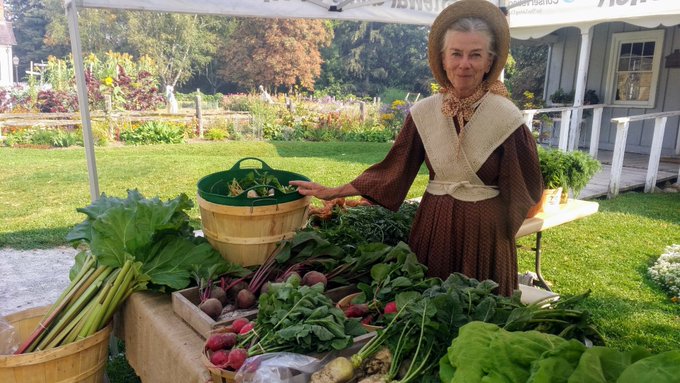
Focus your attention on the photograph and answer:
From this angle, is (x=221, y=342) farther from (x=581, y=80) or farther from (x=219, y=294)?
(x=581, y=80)

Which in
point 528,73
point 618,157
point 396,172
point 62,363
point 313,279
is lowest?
point 62,363

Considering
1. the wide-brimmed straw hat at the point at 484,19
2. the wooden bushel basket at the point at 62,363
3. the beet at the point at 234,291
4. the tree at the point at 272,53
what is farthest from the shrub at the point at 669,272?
the tree at the point at 272,53

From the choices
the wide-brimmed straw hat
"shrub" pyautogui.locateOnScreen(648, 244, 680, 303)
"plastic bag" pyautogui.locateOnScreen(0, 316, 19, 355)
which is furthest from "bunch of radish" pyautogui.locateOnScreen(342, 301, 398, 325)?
"shrub" pyautogui.locateOnScreen(648, 244, 680, 303)

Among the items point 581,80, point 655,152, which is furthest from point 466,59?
point 581,80

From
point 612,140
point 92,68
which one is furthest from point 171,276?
point 92,68

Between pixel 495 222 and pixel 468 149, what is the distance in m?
0.36

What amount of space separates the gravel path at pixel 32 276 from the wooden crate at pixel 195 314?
2.67 meters

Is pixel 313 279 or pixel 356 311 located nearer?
pixel 356 311

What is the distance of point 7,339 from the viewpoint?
92.7 inches

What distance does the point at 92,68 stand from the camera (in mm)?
15367

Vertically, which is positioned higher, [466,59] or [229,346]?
[466,59]

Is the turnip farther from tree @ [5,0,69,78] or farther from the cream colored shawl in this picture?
tree @ [5,0,69,78]

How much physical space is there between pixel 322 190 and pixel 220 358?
1063 mm

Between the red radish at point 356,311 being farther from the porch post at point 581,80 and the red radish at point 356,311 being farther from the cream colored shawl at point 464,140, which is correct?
the porch post at point 581,80
